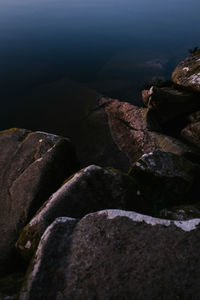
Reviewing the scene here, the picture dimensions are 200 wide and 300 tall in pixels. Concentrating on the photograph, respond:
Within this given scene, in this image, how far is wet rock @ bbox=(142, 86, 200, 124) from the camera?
14070mm

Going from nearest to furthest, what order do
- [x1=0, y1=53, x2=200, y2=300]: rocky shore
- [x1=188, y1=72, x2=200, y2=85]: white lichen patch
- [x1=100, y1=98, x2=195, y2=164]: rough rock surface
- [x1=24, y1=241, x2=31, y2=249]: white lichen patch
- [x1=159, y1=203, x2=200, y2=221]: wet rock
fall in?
[x1=0, y1=53, x2=200, y2=300]: rocky shore
[x1=24, y1=241, x2=31, y2=249]: white lichen patch
[x1=159, y1=203, x2=200, y2=221]: wet rock
[x1=188, y1=72, x2=200, y2=85]: white lichen patch
[x1=100, y1=98, x2=195, y2=164]: rough rock surface

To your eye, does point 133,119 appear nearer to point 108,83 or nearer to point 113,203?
point 113,203

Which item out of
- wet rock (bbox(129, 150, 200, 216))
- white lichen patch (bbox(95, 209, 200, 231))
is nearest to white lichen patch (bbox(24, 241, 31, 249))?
white lichen patch (bbox(95, 209, 200, 231))

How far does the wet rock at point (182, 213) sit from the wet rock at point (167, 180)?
4.73 feet

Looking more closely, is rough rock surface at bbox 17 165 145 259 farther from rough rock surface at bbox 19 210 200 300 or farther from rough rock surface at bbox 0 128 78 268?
rough rock surface at bbox 0 128 78 268

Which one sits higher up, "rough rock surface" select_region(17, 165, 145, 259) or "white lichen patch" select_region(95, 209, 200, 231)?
"white lichen patch" select_region(95, 209, 200, 231)

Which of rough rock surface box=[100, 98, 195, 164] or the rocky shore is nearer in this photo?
the rocky shore

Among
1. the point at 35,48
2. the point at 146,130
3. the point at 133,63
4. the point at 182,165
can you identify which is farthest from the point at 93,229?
the point at 35,48

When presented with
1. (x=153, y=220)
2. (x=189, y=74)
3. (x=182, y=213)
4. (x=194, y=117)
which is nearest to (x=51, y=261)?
(x=153, y=220)

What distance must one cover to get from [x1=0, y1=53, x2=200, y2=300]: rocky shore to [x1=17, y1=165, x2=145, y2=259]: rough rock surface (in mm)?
30

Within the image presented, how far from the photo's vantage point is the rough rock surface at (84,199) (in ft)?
19.0

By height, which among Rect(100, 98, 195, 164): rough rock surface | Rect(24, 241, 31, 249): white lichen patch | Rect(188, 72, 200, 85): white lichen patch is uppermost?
Rect(188, 72, 200, 85): white lichen patch

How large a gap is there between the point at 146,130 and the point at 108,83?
2640 centimetres

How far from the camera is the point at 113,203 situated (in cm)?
630
